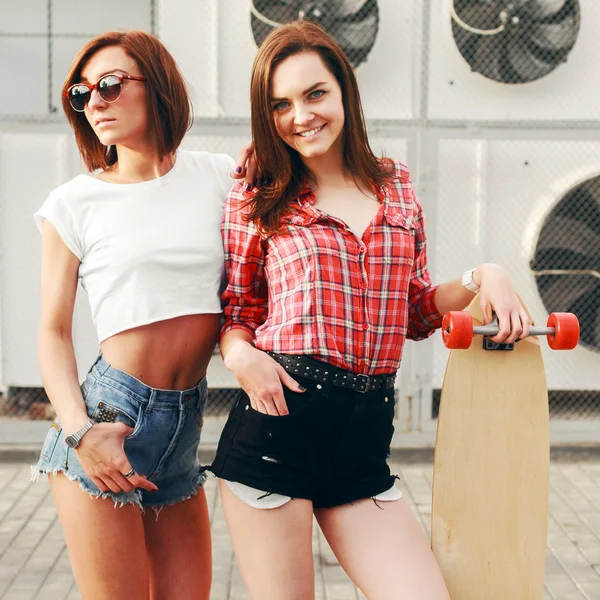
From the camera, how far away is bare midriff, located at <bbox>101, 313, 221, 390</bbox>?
212 cm

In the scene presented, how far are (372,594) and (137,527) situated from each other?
2.03 ft

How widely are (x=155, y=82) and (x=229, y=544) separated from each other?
3.12 meters

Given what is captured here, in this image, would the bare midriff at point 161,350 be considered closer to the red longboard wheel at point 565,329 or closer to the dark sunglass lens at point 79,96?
the dark sunglass lens at point 79,96

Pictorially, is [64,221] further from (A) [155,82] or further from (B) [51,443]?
(B) [51,443]

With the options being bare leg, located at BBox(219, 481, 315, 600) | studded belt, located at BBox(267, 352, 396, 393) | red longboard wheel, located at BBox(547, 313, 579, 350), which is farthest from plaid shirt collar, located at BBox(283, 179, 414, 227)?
bare leg, located at BBox(219, 481, 315, 600)

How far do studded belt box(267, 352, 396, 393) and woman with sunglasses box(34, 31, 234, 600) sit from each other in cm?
29

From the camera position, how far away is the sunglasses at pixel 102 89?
2.13 metres

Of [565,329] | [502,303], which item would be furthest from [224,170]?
[565,329]

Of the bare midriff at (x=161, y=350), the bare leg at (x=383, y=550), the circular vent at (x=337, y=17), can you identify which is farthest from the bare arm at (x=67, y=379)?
the circular vent at (x=337, y=17)

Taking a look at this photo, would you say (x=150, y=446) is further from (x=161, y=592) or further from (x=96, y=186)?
(x=96, y=186)

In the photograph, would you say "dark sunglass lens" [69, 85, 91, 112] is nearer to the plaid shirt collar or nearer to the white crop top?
the white crop top

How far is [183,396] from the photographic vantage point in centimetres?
217

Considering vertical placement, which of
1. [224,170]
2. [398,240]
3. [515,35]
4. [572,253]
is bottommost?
[572,253]

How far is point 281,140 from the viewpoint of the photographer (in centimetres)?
213
